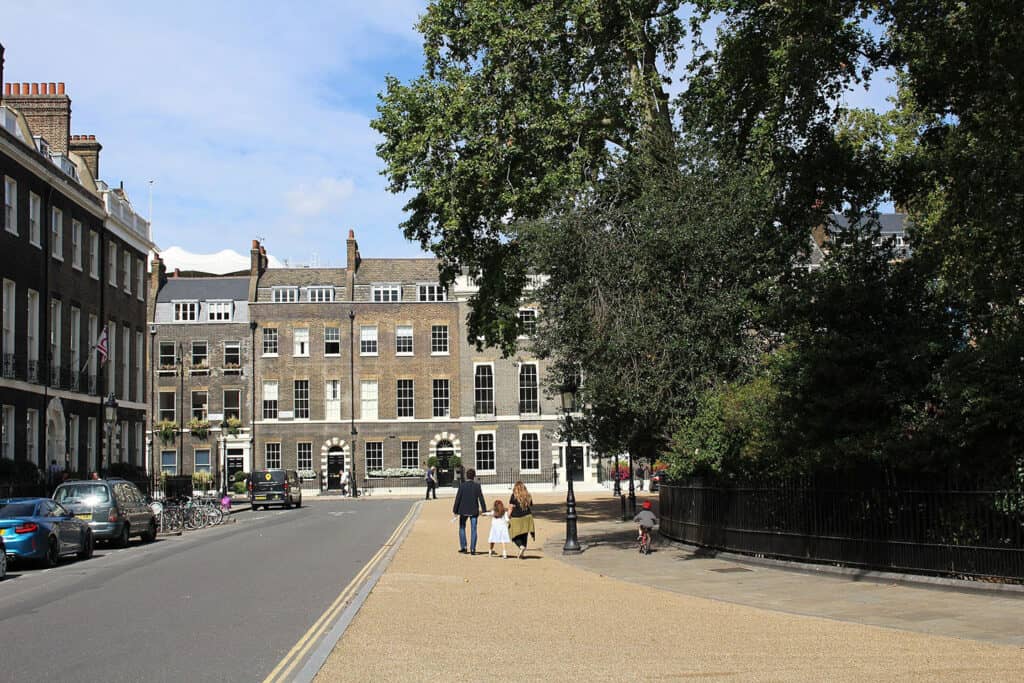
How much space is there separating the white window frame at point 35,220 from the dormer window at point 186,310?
34704 mm

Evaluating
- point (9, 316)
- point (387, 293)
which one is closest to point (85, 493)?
point (9, 316)

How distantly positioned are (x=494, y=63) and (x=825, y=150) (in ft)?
31.0

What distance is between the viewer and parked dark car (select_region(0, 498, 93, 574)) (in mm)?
20250

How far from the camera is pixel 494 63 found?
97.2 ft

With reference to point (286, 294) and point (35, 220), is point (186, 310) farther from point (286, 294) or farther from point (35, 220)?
point (35, 220)

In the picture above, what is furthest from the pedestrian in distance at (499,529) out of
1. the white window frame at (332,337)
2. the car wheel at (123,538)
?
the white window frame at (332,337)

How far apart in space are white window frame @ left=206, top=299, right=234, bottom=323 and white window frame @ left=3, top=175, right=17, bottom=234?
3644cm

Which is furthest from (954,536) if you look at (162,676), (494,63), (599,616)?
(494,63)

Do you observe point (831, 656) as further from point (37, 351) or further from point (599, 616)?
point (37, 351)

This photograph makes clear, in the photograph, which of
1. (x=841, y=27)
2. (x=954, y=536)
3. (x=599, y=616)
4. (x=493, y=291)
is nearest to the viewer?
(x=599, y=616)

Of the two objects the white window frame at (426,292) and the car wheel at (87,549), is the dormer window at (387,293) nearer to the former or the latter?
the white window frame at (426,292)

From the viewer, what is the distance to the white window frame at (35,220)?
37.7 m

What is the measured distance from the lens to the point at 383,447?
227 feet

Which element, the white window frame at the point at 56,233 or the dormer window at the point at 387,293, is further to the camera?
the dormer window at the point at 387,293
